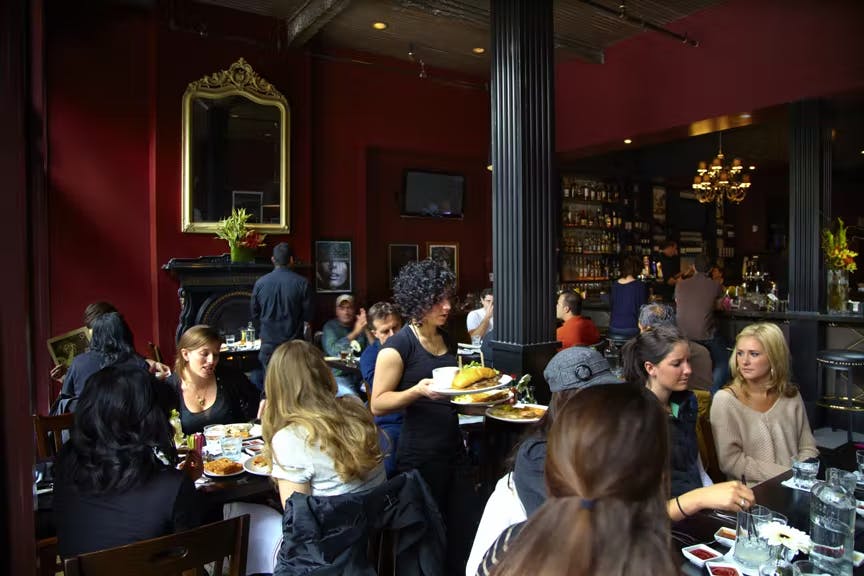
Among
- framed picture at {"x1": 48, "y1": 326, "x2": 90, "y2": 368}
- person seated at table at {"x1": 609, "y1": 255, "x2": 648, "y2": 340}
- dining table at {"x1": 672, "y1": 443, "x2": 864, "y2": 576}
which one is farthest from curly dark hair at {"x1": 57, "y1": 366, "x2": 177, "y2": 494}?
person seated at table at {"x1": 609, "y1": 255, "x2": 648, "y2": 340}

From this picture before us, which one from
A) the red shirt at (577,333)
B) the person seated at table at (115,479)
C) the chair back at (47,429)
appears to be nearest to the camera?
the person seated at table at (115,479)

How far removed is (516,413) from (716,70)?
16.6ft

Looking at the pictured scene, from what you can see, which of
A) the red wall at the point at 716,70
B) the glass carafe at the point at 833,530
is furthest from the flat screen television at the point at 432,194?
the glass carafe at the point at 833,530

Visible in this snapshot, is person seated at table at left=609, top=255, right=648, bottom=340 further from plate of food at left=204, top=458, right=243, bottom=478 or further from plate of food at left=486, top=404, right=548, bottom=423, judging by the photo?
plate of food at left=204, top=458, right=243, bottom=478

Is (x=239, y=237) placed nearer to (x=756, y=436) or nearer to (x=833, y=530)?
(x=756, y=436)

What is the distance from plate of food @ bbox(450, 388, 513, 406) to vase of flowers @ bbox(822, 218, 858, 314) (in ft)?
15.8

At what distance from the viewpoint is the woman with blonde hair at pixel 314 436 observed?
6.98 feet

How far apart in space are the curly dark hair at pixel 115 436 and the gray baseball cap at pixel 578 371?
137 cm

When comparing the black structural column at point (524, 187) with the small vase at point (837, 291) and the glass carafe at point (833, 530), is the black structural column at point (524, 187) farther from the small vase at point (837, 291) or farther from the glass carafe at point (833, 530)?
the small vase at point (837, 291)

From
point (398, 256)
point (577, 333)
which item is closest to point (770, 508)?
point (577, 333)

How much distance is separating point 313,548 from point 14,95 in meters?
1.47

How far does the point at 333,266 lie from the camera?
7.67m

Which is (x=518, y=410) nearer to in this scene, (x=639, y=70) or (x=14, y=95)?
(x=14, y=95)

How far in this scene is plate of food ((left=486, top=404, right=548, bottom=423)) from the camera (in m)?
2.89
